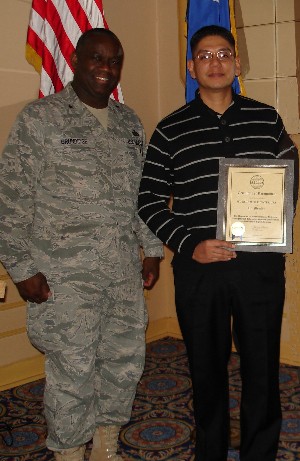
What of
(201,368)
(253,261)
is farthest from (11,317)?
(253,261)

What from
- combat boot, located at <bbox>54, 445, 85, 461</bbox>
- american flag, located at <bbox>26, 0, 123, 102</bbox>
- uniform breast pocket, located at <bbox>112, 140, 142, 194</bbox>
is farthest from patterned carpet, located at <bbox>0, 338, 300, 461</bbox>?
american flag, located at <bbox>26, 0, 123, 102</bbox>

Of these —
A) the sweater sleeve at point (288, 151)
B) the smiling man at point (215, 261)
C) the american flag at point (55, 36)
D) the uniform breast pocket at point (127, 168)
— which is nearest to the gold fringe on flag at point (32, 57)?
the american flag at point (55, 36)

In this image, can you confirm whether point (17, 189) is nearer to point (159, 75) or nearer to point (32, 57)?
point (32, 57)

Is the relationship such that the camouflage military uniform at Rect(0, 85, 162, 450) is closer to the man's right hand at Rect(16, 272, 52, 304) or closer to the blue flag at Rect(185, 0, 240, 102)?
the man's right hand at Rect(16, 272, 52, 304)

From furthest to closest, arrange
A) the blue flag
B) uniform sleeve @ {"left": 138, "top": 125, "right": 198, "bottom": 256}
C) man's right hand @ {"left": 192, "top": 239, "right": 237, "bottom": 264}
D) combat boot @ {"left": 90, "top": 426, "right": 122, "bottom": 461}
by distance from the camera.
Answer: the blue flag
combat boot @ {"left": 90, "top": 426, "right": 122, "bottom": 461}
uniform sleeve @ {"left": 138, "top": 125, "right": 198, "bottom": 256}
man's right hand @ {"left": 192, "top": 239, "right": 237, "bottom": 264}

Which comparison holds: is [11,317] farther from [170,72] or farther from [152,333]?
[170,72]

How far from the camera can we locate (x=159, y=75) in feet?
14.1

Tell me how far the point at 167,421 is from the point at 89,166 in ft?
4.66

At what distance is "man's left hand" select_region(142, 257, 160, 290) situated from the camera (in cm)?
239

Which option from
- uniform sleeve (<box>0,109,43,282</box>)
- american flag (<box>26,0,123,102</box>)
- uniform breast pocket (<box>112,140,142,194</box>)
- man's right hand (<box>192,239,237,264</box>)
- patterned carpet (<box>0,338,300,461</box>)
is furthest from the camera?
american flag (<box>26,0,123,102</box>)

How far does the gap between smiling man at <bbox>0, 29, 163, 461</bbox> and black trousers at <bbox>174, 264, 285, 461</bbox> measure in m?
0.33

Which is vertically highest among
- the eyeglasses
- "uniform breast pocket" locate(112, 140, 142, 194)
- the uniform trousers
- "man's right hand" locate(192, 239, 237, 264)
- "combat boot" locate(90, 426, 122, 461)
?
the eyeglasses

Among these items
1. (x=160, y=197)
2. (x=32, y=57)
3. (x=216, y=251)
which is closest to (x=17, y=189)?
(x=160, y=197)

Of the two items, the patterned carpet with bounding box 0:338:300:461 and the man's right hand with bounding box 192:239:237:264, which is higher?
the man's right hand with bounding box 192:239:237:264
